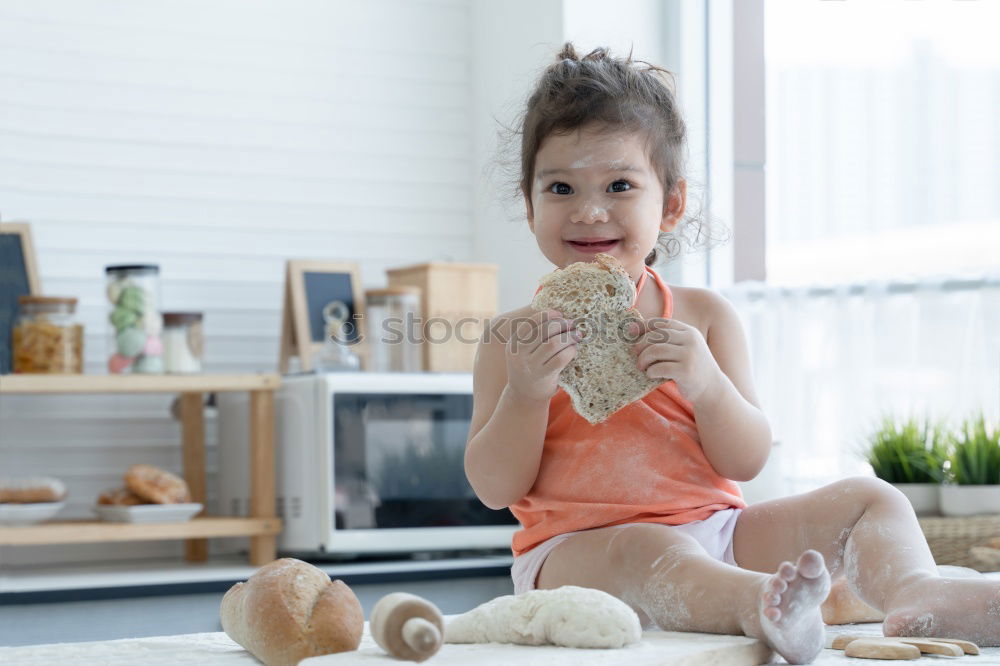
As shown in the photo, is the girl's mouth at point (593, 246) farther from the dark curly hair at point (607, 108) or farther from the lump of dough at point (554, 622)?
the lump of dough at point (554, 622)

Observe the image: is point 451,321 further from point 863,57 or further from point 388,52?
point 863,57

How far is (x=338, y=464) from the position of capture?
10.5 feet

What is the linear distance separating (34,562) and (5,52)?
4.99 feet

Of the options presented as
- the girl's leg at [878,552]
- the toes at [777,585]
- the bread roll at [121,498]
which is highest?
the toes at [777,585]

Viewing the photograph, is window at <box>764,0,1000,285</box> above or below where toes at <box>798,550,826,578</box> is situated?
above

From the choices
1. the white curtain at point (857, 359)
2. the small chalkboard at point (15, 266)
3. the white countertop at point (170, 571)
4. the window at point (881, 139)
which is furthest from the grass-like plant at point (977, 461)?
the small chalkboard at point (15, 266)

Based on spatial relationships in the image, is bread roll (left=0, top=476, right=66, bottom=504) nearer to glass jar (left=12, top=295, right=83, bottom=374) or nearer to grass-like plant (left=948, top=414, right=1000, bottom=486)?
glass jar (left=12, top=295, right=83, bottom=374)

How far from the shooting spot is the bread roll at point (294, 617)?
3.93 ft

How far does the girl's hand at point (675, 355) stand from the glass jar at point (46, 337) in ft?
7.00

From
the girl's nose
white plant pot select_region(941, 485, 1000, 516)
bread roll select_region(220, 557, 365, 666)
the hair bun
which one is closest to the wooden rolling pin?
bread roll select_region(220, 557, 365, 666)

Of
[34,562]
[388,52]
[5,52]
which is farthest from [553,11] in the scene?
[34,562]

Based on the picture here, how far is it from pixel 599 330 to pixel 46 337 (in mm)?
2125

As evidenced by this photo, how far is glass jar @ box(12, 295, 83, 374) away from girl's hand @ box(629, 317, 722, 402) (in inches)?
84.0

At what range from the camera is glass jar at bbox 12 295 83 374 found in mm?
3139
